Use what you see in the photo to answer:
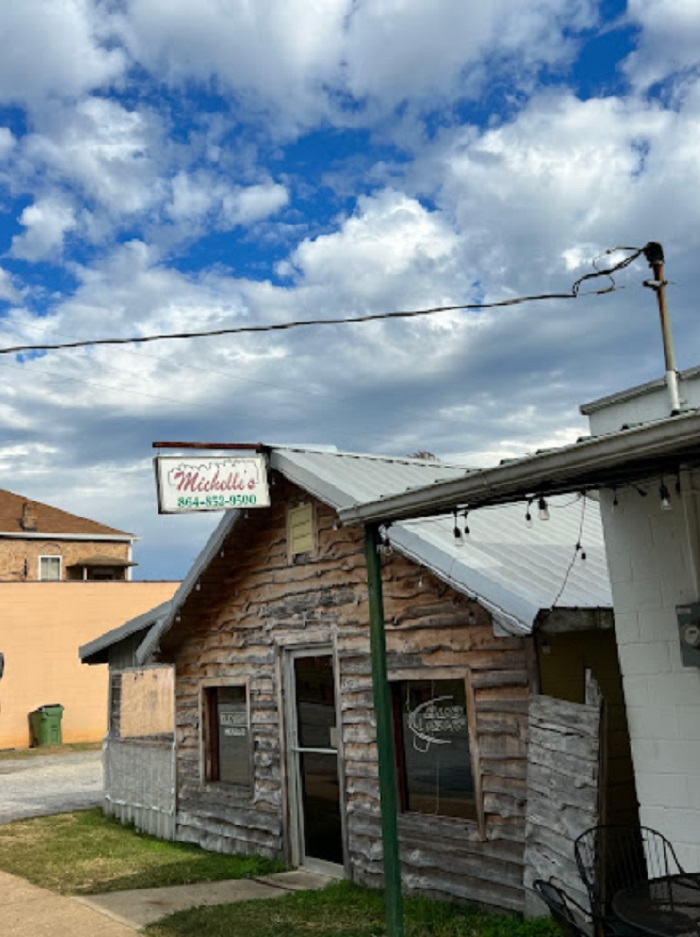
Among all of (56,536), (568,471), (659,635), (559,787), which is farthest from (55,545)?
(568,471)

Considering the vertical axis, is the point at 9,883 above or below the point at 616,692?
below

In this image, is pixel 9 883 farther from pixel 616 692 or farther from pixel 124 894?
pixel 616 692

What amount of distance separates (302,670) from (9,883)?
3.84m

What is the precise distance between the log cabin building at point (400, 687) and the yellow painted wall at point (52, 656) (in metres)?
16.5

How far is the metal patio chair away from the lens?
6307 mm

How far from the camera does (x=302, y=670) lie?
36.2 ft

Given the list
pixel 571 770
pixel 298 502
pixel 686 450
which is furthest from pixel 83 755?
pixel 686 450

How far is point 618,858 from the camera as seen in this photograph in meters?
7.43

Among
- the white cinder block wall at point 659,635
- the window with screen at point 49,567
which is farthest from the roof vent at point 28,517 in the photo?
the white cinder block wall at point 659,635

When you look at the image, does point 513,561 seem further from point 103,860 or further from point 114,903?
point 103,860

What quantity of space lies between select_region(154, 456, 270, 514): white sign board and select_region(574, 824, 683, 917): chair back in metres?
4.84

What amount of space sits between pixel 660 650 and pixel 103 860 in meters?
8.05

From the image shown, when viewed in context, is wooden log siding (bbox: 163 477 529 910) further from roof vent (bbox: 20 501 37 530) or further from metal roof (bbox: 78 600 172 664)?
roof vent (bbox: 20 501 37 530)

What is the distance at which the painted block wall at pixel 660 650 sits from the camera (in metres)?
6.33
